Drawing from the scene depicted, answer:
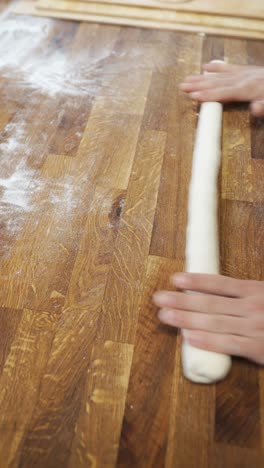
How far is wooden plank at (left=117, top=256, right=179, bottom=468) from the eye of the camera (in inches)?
28.3

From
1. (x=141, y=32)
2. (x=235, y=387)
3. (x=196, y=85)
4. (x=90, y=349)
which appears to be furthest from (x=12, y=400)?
(x=141, y=32)

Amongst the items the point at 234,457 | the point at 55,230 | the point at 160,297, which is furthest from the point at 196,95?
the point at 234,457

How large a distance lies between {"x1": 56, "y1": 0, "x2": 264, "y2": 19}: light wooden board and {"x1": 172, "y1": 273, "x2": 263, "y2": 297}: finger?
4.05 feet

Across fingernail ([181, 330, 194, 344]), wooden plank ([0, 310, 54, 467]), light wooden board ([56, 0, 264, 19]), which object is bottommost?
wooden plank ([0, 310, 54, 467])

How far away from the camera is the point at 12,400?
76cm

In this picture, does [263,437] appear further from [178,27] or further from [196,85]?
[178,27]

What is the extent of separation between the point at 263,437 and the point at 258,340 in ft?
0.50

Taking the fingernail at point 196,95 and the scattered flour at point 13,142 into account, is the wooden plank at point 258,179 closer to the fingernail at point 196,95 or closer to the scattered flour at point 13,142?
the fingernail at point 196,95

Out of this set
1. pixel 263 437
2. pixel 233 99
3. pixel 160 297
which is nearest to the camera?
pixel 263 437

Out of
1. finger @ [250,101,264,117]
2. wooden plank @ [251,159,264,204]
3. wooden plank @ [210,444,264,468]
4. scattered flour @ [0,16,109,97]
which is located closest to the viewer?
wooden plank @ [210,444,264,468]

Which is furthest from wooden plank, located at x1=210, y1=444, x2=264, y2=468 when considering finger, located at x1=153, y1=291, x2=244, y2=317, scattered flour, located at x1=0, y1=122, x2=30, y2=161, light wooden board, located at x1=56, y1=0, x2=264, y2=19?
light wooden board, located at x1=56, y1=0, x2=264, y2=19

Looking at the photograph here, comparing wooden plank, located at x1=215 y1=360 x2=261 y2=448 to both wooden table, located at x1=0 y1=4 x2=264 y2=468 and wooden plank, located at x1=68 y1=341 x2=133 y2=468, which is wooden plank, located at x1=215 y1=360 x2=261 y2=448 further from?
wooden plank, located at x1=68 y1=341 x2=133 y2=468

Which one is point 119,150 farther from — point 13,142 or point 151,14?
point 151,14

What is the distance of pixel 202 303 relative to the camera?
82 centimetres
